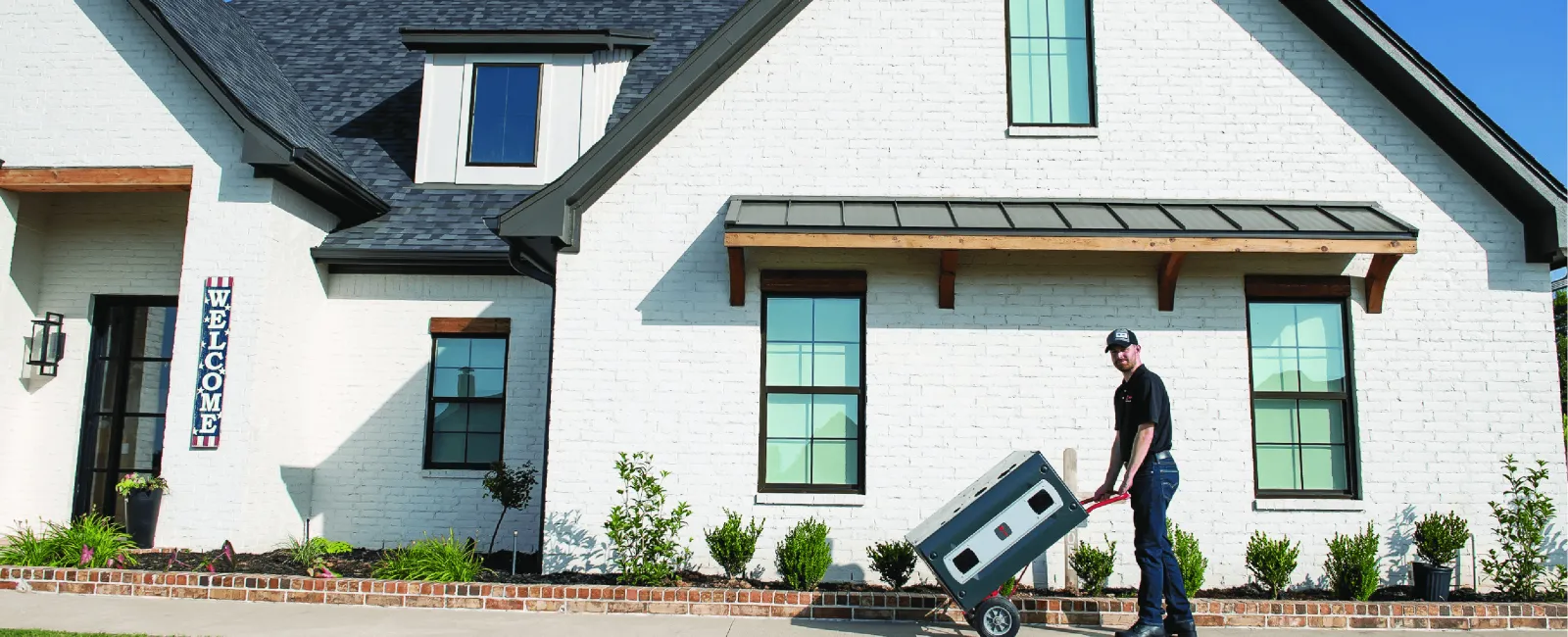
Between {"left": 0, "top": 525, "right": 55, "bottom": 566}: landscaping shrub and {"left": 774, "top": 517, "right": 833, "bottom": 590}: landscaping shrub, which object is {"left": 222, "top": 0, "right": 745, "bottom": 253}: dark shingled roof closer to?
{"left": 0, "top": 525, "right": 55, "bottom": 566}: landscaping shrub

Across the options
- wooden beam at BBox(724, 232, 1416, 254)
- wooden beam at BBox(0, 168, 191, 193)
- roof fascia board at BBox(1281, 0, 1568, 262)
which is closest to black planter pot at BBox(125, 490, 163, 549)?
wooden beam at BBox(0, 168, 191, 193)

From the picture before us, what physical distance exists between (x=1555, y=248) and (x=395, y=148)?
37.1 feet

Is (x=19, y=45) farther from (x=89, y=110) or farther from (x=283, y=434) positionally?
(x=283, y=434)

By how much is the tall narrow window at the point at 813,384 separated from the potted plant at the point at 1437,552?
14.2 ft

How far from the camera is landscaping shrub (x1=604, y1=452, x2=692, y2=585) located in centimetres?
774

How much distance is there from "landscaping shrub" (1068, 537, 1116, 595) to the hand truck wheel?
1.64 m

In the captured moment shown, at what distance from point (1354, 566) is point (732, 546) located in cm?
467

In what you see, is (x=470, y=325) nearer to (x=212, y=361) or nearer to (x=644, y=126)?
(x=212, y=361)

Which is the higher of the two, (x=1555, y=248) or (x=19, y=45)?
(x=19, y=45)

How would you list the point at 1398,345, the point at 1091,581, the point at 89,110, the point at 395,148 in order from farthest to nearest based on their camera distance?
1. the point at 395,148
2. the point at 89,110
3. the point at 1398,345
4. the point at 1091,581

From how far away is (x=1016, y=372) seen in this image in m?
8.42

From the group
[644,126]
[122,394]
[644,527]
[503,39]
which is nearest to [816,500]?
[644,527]

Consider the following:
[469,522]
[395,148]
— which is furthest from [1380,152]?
[395,148]

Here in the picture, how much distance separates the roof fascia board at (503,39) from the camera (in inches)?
452
